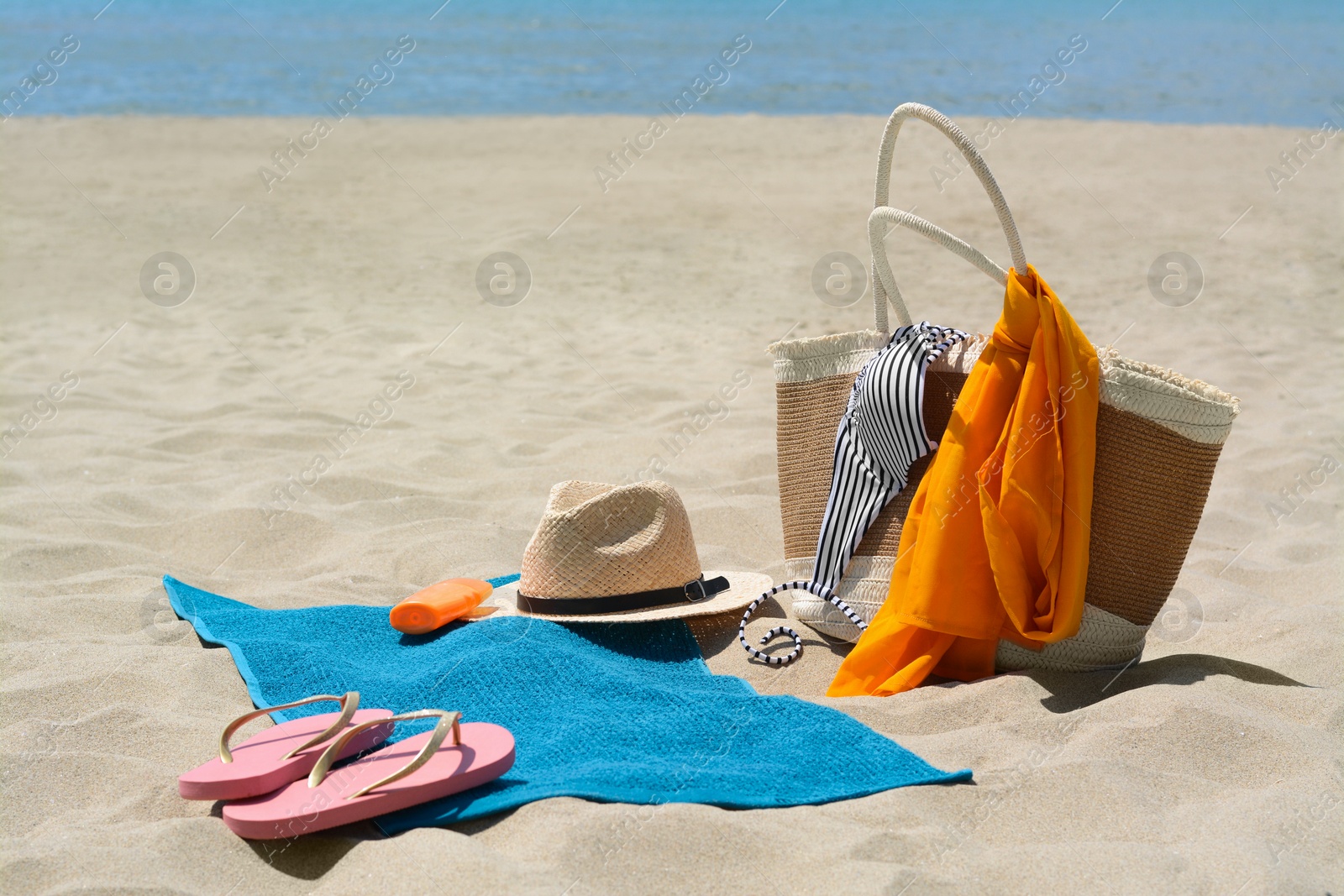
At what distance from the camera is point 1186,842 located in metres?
2.12

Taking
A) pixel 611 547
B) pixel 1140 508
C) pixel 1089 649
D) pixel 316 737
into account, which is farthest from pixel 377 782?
pixel 1140 508

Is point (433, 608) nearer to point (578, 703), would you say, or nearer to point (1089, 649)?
point (578, 703)

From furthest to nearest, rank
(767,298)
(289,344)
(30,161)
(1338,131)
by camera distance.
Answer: (1338,131) → (30,161) → (767,298) → (289,344)

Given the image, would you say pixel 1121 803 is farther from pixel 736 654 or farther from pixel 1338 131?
pixel 1338 131

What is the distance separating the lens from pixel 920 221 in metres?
3.15

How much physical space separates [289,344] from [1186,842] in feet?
19.5

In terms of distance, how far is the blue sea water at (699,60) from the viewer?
640 inches

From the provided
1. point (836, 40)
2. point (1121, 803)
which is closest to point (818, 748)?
point (1121, 803)

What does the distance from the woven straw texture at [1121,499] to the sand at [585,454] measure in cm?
13

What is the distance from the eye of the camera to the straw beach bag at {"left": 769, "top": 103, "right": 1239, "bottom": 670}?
9.29 ft

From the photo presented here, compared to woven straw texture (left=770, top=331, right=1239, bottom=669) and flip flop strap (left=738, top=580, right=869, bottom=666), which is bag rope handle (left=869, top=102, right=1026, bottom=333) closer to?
woven straw texture (left=770, top=331, right=1239, bottom=669)

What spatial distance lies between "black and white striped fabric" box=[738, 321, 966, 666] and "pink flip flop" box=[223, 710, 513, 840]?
3.54 ft

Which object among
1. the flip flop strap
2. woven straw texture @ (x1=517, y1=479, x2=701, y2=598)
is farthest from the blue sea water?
the flip flop strap

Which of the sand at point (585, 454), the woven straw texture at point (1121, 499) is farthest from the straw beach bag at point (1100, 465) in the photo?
the sand at point (585, 454)
